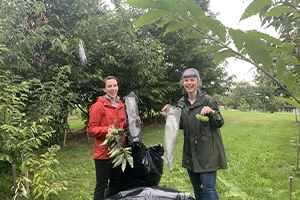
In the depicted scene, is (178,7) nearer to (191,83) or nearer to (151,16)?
(151,16)

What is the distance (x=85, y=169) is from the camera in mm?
4301

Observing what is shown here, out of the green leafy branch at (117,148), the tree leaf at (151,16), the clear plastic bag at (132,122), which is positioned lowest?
the green leafy branch at (117,148)

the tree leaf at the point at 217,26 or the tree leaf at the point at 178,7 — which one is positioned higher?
the tree leaf at the point at 178,7

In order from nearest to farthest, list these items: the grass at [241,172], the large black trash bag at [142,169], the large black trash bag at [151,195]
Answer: the large black trash bag at [151,195] < the large black trash bag at [142,169] < the grass at [241,172]

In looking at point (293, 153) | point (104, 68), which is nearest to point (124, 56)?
point (104, 68)

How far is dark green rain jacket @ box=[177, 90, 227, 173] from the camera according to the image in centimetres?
165

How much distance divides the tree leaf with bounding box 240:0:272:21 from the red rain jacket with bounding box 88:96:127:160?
67.5 inches

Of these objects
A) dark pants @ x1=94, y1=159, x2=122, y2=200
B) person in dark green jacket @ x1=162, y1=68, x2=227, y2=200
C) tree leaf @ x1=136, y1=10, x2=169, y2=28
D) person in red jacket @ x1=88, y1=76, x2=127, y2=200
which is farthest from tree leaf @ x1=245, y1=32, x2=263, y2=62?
dark pants @ x1=94, y1=159, x2=122, y2=200

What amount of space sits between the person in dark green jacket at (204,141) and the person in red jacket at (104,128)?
2.59ft

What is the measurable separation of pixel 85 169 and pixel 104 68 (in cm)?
335

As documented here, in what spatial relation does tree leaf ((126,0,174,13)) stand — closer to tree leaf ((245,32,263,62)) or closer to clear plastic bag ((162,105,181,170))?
tree leaf ((245,32,263,62))

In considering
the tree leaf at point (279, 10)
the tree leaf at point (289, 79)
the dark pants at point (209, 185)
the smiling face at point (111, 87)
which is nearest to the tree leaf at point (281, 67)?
the tree leaf at point (289, 79)

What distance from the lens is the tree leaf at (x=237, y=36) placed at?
1.63ft

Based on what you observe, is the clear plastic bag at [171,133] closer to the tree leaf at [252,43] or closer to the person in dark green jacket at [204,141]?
the person in dark green jacket at [204,141]
